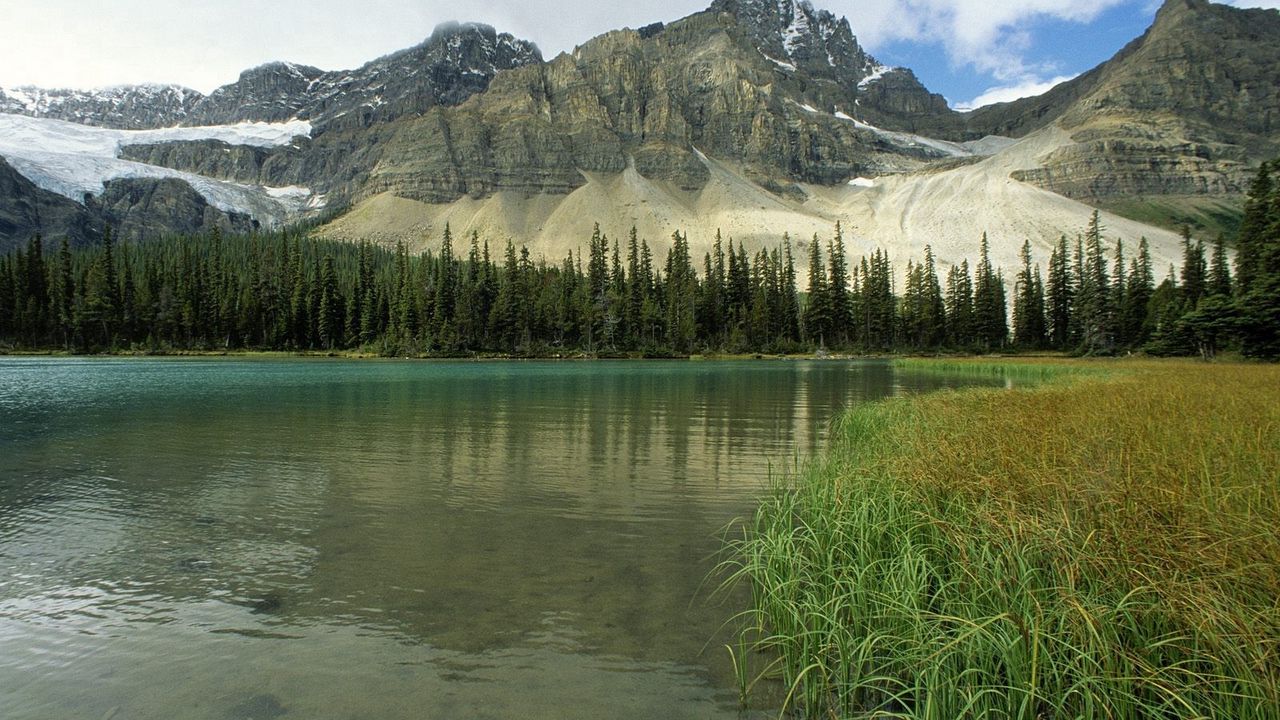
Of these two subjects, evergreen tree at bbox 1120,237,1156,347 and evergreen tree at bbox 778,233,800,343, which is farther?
evergreen tree at bbox 778,233,800,343

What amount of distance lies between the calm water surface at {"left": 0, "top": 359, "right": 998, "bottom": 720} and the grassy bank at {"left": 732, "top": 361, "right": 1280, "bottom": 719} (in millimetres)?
1310

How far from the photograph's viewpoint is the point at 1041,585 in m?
5.53

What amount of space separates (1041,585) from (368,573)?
815 cm

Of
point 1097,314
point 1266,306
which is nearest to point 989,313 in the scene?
point 1097,314

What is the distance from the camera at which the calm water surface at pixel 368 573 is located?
20.3ft

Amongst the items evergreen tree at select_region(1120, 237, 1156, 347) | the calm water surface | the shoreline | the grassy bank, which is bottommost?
the calm water surface

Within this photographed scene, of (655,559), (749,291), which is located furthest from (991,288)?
(655,559)

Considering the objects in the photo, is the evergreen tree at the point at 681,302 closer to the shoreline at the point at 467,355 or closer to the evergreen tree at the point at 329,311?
the shoreline at the point at 467,355

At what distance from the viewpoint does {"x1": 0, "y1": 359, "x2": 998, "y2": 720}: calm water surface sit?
6.20m

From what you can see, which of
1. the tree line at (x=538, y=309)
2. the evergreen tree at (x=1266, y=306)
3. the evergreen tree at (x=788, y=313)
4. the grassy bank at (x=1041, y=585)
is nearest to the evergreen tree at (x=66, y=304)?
the tree line at (x=538, y=309)

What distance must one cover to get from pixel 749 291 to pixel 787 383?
92.4 meters

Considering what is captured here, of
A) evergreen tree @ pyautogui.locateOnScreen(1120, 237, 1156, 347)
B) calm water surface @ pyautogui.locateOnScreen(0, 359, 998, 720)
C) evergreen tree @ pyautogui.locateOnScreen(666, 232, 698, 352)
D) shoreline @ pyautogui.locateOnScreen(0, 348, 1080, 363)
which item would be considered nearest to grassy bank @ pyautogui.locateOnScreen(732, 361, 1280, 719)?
calm water surface @ pyautogui.locateOnScreen(0, 359, 998, 720)

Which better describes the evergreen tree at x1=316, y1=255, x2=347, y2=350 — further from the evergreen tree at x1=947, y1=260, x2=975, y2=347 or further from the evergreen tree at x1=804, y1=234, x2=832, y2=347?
the evergreen tree at x1=947, y1=260, x2=975, y2=347

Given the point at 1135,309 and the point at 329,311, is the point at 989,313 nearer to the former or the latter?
the point at 1135,309
